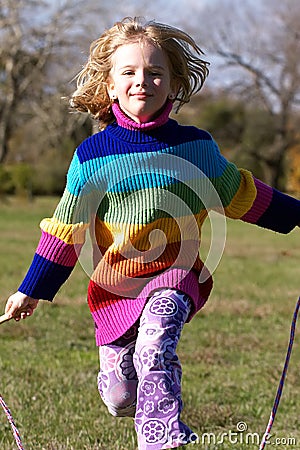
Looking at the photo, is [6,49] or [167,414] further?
[6,49]

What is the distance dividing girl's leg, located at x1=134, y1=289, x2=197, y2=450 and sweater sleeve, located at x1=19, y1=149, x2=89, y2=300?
418mm

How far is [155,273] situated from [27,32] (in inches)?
1834

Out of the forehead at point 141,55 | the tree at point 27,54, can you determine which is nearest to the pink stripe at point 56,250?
the forehead at point 141,55

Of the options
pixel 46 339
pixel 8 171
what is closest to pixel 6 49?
pixel 8 171

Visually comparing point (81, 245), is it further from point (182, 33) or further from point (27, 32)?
point (27, 32)

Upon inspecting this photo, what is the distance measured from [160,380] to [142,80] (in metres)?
1.19

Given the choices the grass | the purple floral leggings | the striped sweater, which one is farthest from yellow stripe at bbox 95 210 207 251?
the grass

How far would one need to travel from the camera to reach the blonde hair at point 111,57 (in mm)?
3668

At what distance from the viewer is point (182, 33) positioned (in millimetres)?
3729

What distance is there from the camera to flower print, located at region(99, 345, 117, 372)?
3.72m

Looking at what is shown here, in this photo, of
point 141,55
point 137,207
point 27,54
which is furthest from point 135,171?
point 27,54

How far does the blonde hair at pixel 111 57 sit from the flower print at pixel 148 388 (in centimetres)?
123

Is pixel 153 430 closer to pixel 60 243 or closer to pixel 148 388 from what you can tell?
pixel 148 388

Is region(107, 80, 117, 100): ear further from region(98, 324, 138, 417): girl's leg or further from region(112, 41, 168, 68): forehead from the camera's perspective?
region(98, 324, 138, 417): girl's leg
